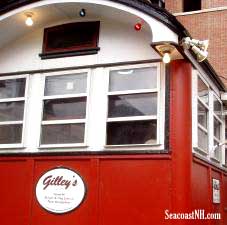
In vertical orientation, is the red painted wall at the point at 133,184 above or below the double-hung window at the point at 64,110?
below

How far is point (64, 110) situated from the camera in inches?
292

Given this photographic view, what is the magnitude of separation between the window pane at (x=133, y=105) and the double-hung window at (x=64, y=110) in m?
0.45

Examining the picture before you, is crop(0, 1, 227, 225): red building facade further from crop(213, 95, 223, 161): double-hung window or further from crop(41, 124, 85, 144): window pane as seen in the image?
crop(213, 95, 223, 161): double-hung window

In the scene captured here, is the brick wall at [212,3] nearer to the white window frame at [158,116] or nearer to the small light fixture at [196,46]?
the small light fixture at [196,46]

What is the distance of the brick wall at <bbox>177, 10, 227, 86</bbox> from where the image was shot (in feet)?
44.7

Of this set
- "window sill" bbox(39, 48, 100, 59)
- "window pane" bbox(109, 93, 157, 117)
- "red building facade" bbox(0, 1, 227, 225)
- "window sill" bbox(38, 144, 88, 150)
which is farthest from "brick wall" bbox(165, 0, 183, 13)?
"window sill" bbox(38, 144, 88, 150)

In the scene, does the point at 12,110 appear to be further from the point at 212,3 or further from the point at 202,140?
the point at 212,3

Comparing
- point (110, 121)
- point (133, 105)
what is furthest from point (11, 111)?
point (133, 105)

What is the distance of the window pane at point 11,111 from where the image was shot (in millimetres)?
7707

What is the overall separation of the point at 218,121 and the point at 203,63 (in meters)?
1.71

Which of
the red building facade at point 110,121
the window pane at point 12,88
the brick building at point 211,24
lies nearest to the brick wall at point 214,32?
the brick building at point 211,24

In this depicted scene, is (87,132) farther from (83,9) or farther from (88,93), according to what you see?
(83,9)

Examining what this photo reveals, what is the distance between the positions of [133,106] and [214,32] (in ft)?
25.4
